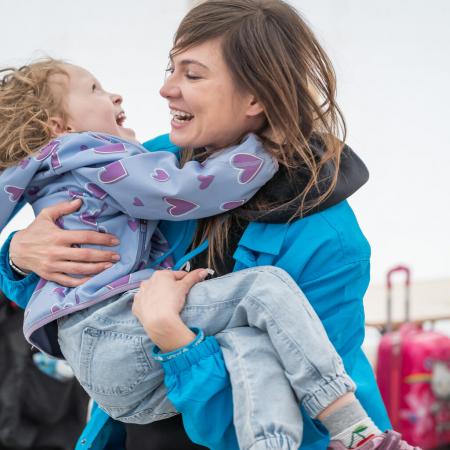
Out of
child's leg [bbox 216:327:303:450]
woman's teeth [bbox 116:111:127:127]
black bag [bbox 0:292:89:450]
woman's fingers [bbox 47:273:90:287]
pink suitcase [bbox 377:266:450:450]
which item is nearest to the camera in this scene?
child's leg [bbox 216:327:303:450]

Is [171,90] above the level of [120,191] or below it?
above

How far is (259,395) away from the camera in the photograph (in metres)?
1.08

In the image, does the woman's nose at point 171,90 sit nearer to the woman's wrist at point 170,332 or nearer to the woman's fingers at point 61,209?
the woman's fingers at point 61,209

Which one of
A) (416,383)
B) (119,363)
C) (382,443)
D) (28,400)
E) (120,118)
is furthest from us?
(416,383)

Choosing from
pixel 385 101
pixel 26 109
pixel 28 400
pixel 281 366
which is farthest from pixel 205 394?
pixel 385 101

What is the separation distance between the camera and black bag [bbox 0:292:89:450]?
257cm

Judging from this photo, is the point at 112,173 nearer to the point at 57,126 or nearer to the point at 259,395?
the point at 57,126

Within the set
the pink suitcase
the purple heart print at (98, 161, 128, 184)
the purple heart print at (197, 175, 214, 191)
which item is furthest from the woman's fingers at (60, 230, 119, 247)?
the pink suitcase

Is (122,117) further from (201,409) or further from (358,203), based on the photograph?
(358,203)

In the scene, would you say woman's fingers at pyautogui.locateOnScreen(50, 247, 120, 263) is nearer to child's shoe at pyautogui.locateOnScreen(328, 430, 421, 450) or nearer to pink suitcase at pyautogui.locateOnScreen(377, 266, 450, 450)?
child's shoe at pyautogui.locateOnScreen(328, 430, 421, 450)

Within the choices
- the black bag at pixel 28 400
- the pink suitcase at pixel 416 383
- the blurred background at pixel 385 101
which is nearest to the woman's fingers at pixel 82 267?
the black bag at pixel 28 400

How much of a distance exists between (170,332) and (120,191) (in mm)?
277

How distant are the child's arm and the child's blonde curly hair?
19 centimetres

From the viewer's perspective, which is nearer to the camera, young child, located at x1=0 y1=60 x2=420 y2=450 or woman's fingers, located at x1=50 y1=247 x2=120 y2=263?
young child, located at x1=0 y1=60 x2=420 y2=450
